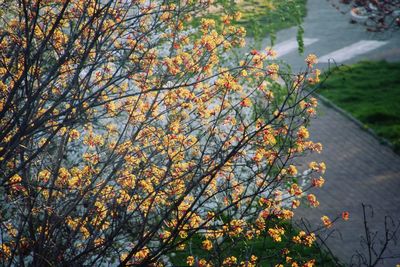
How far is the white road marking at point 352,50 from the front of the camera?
2014 centimetres

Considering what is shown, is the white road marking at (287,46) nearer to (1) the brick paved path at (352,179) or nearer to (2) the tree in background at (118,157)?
(1) the brick paved path at (352,179)

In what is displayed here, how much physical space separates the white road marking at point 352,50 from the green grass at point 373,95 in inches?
29.3

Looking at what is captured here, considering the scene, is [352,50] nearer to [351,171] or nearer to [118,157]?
[351,171]

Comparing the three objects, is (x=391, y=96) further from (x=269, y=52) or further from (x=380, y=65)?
(x=269, y=52)

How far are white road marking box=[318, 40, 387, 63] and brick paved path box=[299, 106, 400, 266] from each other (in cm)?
394

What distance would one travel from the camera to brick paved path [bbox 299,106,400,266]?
11500 millimetres

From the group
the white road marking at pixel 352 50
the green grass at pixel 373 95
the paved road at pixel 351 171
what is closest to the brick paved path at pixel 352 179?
the paved road at pixel 351 171

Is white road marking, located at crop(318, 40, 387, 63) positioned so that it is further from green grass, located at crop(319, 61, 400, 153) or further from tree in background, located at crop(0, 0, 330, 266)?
tree in background, located at crop(0, 0, 330, 266)

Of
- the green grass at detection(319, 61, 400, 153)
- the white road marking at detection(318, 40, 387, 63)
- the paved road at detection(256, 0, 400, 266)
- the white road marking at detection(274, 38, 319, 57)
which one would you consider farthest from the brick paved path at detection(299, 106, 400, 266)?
the white road marking at detection(274, 38, 319, 57)

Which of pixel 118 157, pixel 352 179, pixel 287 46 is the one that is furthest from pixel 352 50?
pixel 118 157

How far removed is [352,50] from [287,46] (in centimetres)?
168

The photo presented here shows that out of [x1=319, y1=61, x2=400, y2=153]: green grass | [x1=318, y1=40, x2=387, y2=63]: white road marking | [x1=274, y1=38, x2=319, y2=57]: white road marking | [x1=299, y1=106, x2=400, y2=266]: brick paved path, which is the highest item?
[x1=274, y1=38, x2=319, y2=57]: white road marking

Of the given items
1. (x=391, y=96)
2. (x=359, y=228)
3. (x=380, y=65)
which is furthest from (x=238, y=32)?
(x=380, y=65)

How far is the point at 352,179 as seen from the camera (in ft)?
43.7
